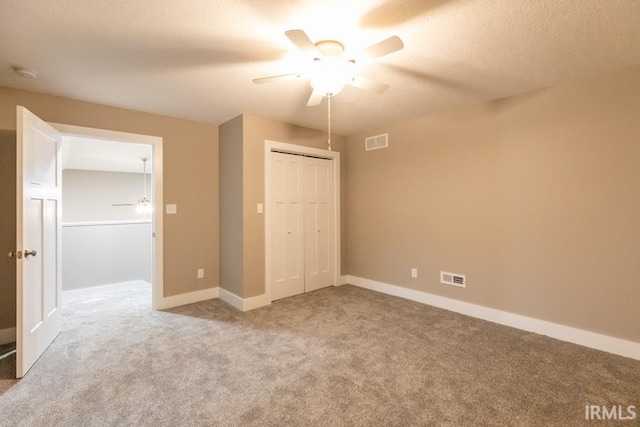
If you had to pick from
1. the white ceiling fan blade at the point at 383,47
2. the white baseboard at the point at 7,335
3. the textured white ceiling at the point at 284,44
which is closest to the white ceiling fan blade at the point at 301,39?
the textured white ceiling at the point at 284,44

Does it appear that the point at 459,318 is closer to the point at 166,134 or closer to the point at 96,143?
the point at 166,134

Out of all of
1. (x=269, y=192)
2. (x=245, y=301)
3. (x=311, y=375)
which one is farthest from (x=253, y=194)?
(x=311, y=375)

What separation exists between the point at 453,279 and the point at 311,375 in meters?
2.16

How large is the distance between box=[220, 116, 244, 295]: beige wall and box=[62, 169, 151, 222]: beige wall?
4.99 metres

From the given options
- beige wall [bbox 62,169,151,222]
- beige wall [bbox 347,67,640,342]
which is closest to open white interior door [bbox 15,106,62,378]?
beige wall [bbox 347,67,640,342]

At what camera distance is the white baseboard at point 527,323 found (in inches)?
95.5

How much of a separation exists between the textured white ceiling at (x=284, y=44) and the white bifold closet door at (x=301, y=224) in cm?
122

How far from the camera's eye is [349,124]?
404cm

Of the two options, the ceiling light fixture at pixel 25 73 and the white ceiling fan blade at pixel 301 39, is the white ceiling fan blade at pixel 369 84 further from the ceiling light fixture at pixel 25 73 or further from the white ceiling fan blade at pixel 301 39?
the ceiling light fixture at pixel 25 73

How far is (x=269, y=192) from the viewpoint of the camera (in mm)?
3795

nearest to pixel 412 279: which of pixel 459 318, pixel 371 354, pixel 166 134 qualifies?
pixel 459 318

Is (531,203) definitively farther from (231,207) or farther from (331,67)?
(231,207)

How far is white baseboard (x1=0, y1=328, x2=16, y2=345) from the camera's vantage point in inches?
107

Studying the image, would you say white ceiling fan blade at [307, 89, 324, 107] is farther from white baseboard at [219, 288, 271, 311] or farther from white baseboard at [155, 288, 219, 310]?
white baseboard at [155, 288, 219, 310]
